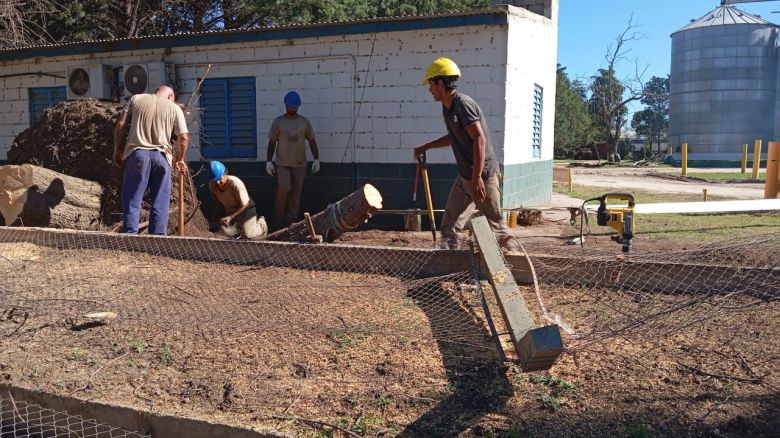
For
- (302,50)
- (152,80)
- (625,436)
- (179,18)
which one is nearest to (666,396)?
(625,436)

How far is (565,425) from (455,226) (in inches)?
118

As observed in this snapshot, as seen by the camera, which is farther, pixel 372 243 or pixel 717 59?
pixel 717 59

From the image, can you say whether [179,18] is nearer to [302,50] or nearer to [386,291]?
[302,50]

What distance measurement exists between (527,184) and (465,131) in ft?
18.1

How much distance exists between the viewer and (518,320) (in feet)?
12.0

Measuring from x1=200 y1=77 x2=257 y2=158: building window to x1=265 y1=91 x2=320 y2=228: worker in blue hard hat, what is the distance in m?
1.06

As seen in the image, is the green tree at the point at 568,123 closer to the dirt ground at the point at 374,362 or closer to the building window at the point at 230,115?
the building window at the point at 230,115

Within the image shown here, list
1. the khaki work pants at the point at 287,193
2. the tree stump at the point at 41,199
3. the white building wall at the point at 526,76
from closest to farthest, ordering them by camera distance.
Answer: the tree stump at the point at 41,199 < the white building wall at the point at 526,76 < the khaki work pants at the point at 287,193

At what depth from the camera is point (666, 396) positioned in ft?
10.9

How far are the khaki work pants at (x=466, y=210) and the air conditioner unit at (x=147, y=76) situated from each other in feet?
21.8

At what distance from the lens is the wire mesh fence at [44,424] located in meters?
3.32

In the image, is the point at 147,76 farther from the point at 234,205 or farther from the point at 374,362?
the point at 374,362

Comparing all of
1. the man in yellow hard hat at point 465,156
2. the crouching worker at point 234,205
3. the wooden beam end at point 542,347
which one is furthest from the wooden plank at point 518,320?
the crouching worker at point 234,205

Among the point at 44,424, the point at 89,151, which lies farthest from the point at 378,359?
the point at 89,151
